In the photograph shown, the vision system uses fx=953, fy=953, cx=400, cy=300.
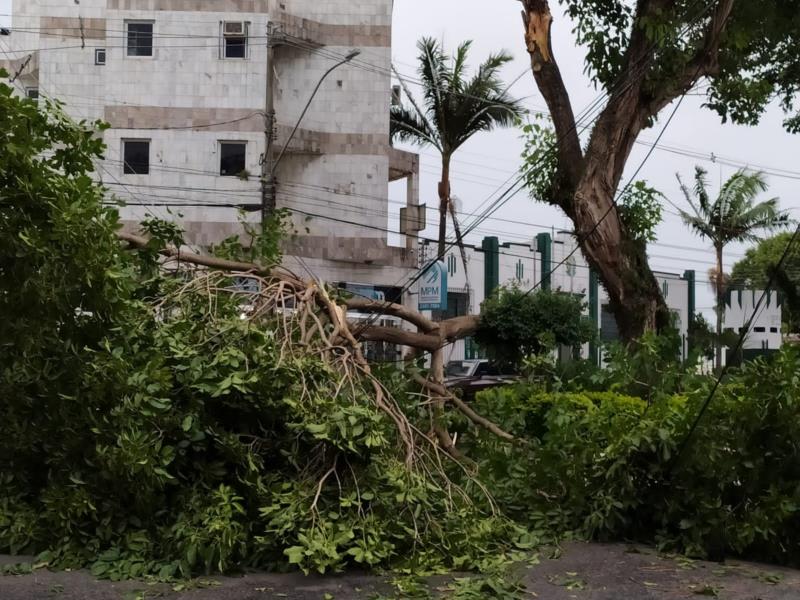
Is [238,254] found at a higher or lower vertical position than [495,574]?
higher

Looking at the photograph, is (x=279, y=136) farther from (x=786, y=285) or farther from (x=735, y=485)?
(x=735, y=485)

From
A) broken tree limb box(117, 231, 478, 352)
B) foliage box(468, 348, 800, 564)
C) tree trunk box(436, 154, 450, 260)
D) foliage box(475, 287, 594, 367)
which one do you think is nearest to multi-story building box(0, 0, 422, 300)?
tree trunk box(436, 154, 450, 260)

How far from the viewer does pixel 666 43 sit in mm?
10430

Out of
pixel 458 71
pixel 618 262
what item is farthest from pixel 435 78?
pixel 618 262

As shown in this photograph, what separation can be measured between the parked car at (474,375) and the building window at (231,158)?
834cm

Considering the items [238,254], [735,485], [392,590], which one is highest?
[238,254]

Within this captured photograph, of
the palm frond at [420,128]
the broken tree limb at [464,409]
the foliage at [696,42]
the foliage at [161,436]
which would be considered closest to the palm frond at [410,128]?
the palm frond at [420,128]

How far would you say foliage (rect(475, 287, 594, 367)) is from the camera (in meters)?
22.4

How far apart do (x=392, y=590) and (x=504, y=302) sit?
57.2 feet

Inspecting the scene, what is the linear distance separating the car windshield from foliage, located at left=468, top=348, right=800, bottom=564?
18139 millimetres

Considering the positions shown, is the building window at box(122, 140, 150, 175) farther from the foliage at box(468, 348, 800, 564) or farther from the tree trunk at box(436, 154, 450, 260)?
the foliage at box(468, 348, 800, 564)

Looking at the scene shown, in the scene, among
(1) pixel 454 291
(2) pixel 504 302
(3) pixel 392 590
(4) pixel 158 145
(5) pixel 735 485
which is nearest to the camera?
(3) pixel 392 590

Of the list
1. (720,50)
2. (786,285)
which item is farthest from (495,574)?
(786,285)

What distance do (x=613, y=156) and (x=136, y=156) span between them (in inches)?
770
